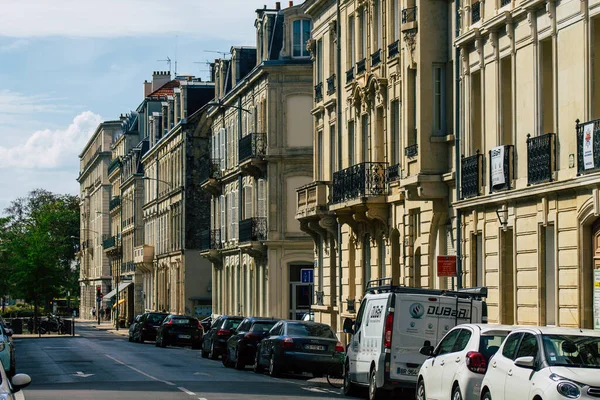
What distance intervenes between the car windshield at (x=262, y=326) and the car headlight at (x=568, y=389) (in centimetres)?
2118

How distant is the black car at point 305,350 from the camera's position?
3002 cm

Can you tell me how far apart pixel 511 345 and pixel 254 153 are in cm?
4089

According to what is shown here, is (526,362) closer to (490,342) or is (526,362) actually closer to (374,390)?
(490,342)

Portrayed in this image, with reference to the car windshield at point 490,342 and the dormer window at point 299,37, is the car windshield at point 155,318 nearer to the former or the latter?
the dormer window at point 299,37

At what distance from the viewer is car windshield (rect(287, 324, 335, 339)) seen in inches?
1217

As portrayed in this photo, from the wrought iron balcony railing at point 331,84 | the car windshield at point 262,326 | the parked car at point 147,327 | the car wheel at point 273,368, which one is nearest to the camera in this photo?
the car wheel at point 273,368

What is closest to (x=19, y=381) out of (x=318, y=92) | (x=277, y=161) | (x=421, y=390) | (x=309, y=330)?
(x=421, y=390)

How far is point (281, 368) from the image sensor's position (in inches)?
1206

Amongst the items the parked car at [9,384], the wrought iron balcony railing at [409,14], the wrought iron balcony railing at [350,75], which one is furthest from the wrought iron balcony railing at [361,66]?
the parked car at [9,384]

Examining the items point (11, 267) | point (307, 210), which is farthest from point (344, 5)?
point (11, 267)

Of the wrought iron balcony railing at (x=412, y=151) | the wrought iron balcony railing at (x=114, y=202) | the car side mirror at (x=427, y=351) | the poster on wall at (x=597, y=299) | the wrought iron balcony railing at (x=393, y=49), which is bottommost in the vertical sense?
the car side mirror at (x=427, y=351)

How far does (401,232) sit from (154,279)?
195 ft

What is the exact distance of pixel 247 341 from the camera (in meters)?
35.7

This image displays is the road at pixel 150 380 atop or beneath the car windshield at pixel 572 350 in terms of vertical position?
beneath
